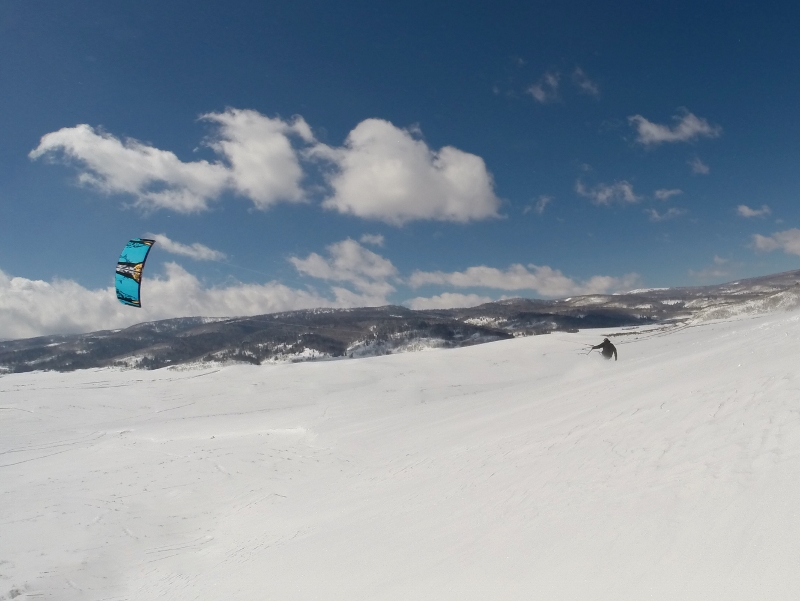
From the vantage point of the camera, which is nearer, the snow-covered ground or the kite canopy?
the snow-covered ground

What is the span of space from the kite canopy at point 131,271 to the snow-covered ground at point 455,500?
22.5 ft

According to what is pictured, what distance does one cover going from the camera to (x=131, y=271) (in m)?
13.8

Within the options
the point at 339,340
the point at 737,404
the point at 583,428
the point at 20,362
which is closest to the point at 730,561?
the point at 737,404

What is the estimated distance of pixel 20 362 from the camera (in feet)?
540

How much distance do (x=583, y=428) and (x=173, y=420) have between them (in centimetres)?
2717

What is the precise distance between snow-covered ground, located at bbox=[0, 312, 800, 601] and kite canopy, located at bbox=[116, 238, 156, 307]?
6.87 m

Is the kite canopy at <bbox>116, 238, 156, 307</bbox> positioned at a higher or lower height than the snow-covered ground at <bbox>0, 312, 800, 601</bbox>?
higher

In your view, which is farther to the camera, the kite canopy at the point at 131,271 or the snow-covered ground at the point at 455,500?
the kite canopy at the point at 131,271

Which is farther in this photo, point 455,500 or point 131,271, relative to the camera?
point 131,271

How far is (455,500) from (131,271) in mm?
11667

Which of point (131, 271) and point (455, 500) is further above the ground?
point (131, 271)

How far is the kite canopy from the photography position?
538 inches

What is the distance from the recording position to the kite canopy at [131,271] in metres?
13.7

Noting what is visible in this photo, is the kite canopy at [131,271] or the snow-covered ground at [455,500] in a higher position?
the kite canopy at [131,271]
